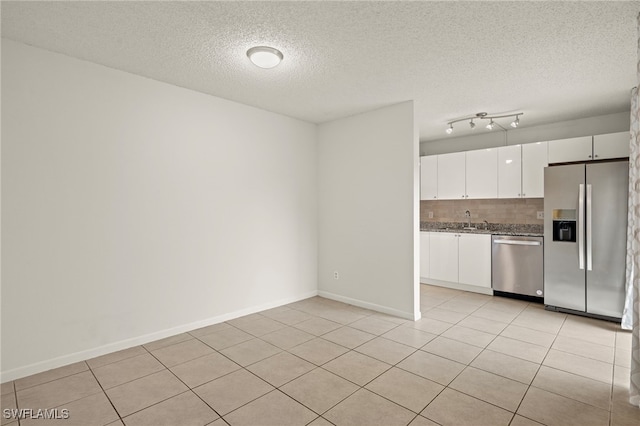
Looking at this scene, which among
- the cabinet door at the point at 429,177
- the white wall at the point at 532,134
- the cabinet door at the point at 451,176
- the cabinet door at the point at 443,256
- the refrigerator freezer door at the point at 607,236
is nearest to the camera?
the refrigerator freezer door at the point at 607,236

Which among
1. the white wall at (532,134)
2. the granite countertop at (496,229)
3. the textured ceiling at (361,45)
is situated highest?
the textured ceiling at (361,45)

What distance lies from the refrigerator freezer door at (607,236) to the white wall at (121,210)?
3.99 meters

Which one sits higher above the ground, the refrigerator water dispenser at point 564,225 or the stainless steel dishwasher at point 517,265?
the refrigerator water dispenser at point 564,225

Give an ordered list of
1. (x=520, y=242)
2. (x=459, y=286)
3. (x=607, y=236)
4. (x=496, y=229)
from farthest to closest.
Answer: (x=496, y=229)
(x=459, y=286)
(x=520, y=242)
(x=607, y=236)

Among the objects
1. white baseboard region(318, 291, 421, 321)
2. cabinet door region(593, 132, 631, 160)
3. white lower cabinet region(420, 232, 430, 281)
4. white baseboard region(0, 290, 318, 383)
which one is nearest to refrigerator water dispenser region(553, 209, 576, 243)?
cabinet door region(593, 132, 631, 160)

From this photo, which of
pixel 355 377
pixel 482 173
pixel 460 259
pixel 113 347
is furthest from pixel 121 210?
pixel 482 173

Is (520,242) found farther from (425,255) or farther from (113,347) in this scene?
(113,347)

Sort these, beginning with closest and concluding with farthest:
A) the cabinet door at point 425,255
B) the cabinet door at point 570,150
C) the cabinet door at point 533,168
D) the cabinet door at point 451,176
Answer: the cabinet door at point 570,150, the cabinet door at point 533,168, the cabinet door at point 451,176, the cabinet door at point 425,255

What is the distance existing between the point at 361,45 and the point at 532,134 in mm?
4076

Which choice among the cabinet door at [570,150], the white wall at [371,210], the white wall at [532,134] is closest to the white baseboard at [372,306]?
the white wall at [371,210]

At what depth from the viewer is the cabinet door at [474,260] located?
5.00 m

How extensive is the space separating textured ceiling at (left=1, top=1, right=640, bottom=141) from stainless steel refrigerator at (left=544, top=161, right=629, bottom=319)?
3.22 feet

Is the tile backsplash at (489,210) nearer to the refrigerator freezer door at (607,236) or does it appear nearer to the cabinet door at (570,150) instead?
the cabinet door at (570,150)

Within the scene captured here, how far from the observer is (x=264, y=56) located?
2.69 meters
